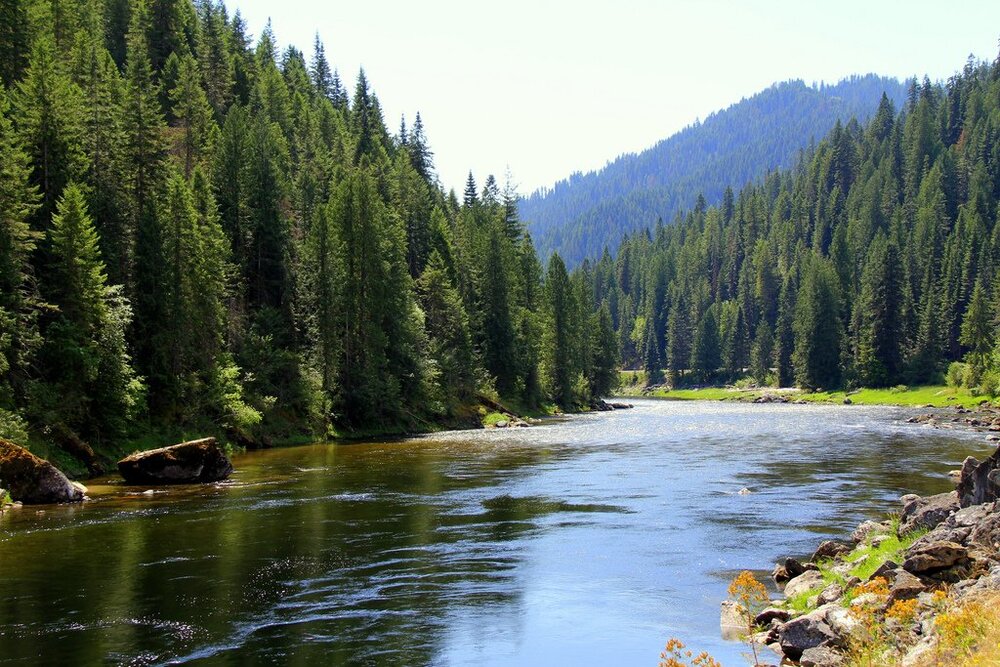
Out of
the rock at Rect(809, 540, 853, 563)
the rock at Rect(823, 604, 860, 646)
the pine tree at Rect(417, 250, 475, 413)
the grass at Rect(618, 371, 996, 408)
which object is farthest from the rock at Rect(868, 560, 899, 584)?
the grass at Rect(618, 371, 996, 408)

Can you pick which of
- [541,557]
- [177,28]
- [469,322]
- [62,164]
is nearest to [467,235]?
[469,322]

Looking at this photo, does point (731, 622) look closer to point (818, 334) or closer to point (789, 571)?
point (789, 571)

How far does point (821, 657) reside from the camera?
13094 millimetres

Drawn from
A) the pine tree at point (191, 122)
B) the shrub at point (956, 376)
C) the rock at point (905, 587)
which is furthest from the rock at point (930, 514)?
the shrub at point (956, 376)

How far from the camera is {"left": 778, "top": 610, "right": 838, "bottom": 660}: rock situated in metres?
14.0

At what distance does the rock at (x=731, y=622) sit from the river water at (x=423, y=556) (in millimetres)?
274

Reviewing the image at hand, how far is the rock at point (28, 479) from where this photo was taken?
105ft

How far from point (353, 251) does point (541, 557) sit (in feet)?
172

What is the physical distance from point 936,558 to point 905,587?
5.41 ft

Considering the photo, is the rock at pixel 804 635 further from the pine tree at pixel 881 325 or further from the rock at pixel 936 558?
the pine tree at pixel 881 325

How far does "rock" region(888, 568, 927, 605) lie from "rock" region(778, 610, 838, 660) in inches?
46.8

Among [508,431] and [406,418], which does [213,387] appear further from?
[508,431]

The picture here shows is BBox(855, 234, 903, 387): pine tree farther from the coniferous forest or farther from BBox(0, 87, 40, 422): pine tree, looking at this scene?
BBox(0, 87, 40, 422): pine tree

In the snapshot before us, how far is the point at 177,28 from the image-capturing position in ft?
368
